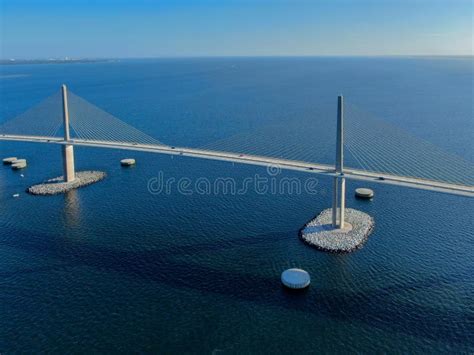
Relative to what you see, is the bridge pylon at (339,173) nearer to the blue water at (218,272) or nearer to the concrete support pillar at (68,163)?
the blue water at (218,272)

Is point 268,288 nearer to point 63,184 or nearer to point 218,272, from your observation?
point 218,272

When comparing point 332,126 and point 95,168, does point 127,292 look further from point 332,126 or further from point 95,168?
point 332,126

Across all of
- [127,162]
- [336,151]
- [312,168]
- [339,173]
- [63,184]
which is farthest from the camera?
[127,162]

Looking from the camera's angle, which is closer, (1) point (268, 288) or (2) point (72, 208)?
(1) point (268, 288)

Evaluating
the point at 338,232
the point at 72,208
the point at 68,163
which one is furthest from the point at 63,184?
the point at 338,232

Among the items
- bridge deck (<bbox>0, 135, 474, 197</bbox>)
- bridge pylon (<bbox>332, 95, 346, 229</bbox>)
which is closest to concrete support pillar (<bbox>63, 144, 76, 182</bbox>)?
bridge deck (<bbox>0, 135, 474, 197</bbox>)

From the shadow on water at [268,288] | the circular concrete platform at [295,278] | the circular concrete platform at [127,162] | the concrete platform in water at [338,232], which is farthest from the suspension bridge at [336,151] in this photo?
the circular concrete platform at [295,278]
